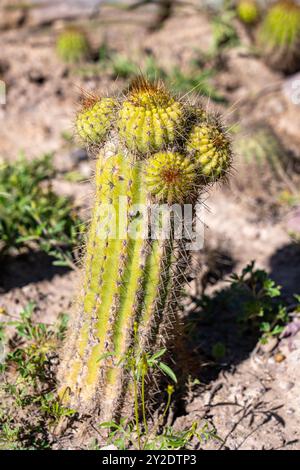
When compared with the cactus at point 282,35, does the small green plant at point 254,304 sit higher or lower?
lower

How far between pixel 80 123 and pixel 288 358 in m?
1.79

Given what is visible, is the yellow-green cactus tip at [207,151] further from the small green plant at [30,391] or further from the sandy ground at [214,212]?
the small green plant at [30,391]

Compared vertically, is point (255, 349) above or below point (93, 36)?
below

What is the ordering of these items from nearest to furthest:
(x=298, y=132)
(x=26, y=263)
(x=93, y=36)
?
1. (x=26, y=263)
2. (x=298, y=132)
3. (x=93, y=36)

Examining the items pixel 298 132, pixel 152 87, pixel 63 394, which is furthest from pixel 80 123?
pixel 298 132

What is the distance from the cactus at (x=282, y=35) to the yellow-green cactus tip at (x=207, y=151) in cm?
428

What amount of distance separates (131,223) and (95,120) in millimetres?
455

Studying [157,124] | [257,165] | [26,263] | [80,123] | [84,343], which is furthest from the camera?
[257,165]

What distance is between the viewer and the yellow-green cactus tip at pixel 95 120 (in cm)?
259

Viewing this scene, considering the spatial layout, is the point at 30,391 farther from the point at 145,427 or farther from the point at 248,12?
the point at 248,12

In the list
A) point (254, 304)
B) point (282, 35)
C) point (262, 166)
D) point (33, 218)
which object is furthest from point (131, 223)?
point (282, 35)

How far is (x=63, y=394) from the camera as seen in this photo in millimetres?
2979

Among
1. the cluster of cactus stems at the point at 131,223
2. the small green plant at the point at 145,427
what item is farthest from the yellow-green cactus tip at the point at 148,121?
the small green plant at the point at 145,427

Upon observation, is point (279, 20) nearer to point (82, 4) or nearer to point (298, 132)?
point (298, 132)
